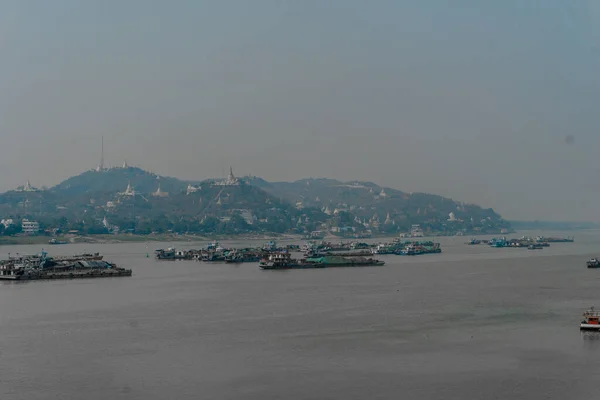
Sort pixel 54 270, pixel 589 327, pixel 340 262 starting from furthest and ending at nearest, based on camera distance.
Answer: pixel 340 262
pixel 54 270
pixel 589 327

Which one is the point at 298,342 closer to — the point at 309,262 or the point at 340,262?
the point at 309,262

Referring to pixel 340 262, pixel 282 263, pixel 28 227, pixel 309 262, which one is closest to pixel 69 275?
pixel 282 263

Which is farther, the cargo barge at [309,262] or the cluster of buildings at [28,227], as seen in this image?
the cluster of buildings at [28,227]

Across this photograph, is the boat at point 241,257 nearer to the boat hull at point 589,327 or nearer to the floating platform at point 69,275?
the floating platform at point 69,275

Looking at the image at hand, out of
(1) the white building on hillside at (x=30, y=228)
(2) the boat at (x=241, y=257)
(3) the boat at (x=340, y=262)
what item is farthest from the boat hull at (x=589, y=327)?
(1) the white building on hillside at (x=30, y=228)

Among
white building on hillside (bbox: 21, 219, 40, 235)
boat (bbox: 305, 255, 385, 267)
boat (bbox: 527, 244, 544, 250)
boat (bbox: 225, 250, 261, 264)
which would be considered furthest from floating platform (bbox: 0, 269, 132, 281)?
white building on hillside (bbox: 21, 219, 40, 235)

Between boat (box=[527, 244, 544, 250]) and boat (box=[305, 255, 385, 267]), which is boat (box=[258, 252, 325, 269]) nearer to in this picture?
boat (box=[305, 255, 385, 267])

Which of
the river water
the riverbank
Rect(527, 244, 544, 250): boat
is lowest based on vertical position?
the river water

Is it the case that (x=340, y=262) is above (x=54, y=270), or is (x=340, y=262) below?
above
